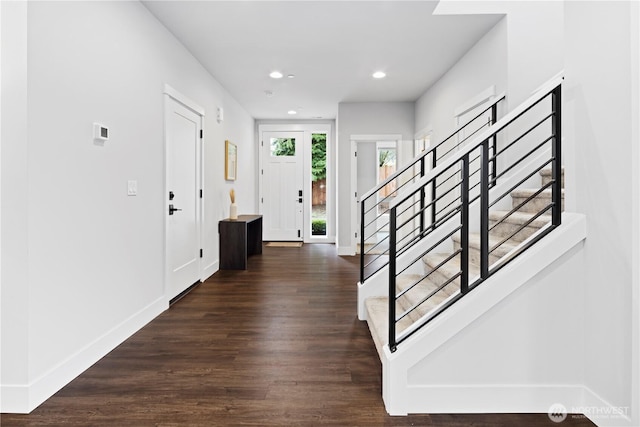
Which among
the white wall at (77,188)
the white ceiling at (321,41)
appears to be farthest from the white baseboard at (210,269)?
the white ceiling at (321,41)

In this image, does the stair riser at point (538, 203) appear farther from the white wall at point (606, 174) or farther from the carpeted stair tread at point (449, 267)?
the white wall at point (606, 174)

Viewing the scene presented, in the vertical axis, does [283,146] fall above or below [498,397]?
above

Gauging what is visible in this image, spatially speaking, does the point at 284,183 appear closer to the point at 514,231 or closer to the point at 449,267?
the point at 449,267

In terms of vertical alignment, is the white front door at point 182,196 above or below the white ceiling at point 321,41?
below

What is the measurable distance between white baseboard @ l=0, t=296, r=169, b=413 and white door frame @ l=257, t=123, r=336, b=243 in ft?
17.5

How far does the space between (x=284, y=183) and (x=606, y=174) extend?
6.85m

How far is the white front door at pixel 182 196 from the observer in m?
3.56

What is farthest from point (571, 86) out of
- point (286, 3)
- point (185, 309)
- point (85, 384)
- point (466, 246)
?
point (185, 309)

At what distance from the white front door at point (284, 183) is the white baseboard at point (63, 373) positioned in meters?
5.28

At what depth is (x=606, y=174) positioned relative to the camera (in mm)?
1671

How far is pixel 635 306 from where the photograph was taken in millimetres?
1526

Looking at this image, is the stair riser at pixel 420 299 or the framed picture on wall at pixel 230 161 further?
the framed picture on wall at pixel 230 161

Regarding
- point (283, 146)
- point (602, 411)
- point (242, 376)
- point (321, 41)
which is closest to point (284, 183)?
point (283, 146)

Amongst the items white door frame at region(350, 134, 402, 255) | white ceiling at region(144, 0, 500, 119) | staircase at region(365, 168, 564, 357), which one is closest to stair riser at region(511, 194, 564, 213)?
staircase at region(365, 168, 564, 357)
